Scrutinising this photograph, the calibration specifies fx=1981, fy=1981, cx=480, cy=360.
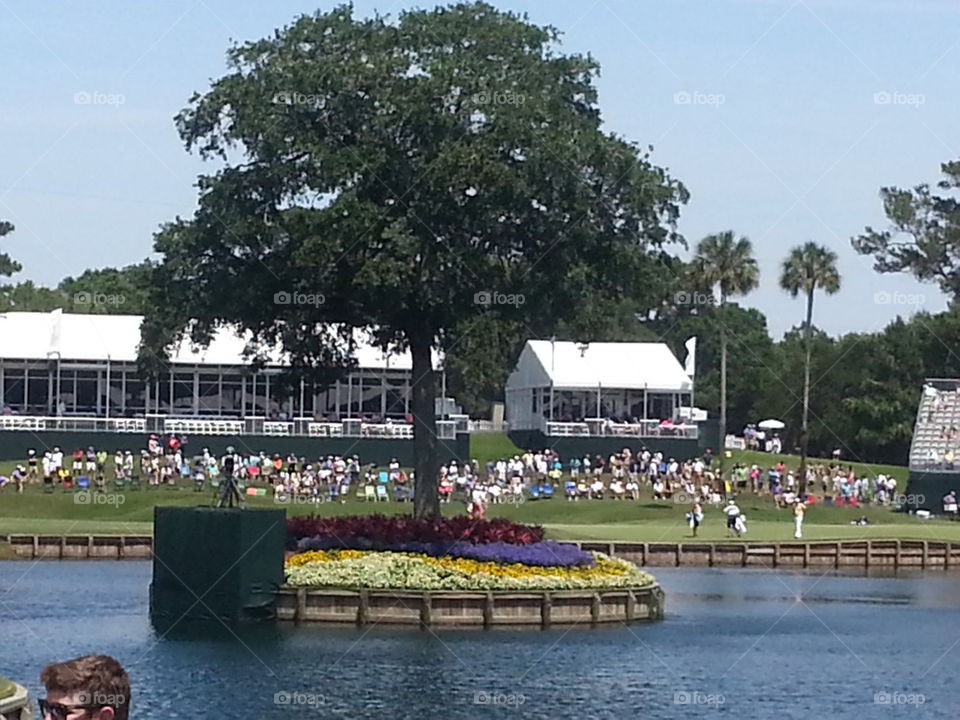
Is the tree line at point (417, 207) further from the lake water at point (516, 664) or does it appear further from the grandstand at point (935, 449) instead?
the grandstand at point (935, 449)

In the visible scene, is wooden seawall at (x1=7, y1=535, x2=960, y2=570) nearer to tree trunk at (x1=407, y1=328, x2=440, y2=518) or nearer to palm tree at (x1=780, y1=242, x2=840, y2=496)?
tree trunk at (x1=407, y1=328, x2=440, y2=518)

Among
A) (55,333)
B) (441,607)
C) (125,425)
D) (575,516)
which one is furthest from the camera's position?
(55,333)

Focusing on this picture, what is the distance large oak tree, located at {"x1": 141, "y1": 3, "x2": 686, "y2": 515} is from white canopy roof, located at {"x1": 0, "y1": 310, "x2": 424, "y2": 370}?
56.0 metres

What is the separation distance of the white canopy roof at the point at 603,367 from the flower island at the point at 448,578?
68069 mm

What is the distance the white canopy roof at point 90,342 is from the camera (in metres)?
102

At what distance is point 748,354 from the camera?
134m

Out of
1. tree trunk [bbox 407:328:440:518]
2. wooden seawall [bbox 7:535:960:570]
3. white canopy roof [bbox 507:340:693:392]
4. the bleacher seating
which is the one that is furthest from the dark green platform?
white canopy roof [bbox 507:340:693:392]

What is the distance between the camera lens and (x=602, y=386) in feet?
363

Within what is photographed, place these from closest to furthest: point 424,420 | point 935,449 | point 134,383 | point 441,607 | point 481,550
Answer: point 441,607 < point 481,550 < point 424,420 < point 935,449 < point 134,383

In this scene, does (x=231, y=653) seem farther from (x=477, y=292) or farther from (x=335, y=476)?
(x=335, y=476)

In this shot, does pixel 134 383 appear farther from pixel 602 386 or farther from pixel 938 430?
pixel 938 430

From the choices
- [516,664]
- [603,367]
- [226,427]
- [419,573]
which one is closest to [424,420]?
[419,573]

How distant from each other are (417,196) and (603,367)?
237 feet

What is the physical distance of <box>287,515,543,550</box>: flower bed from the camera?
130ft
